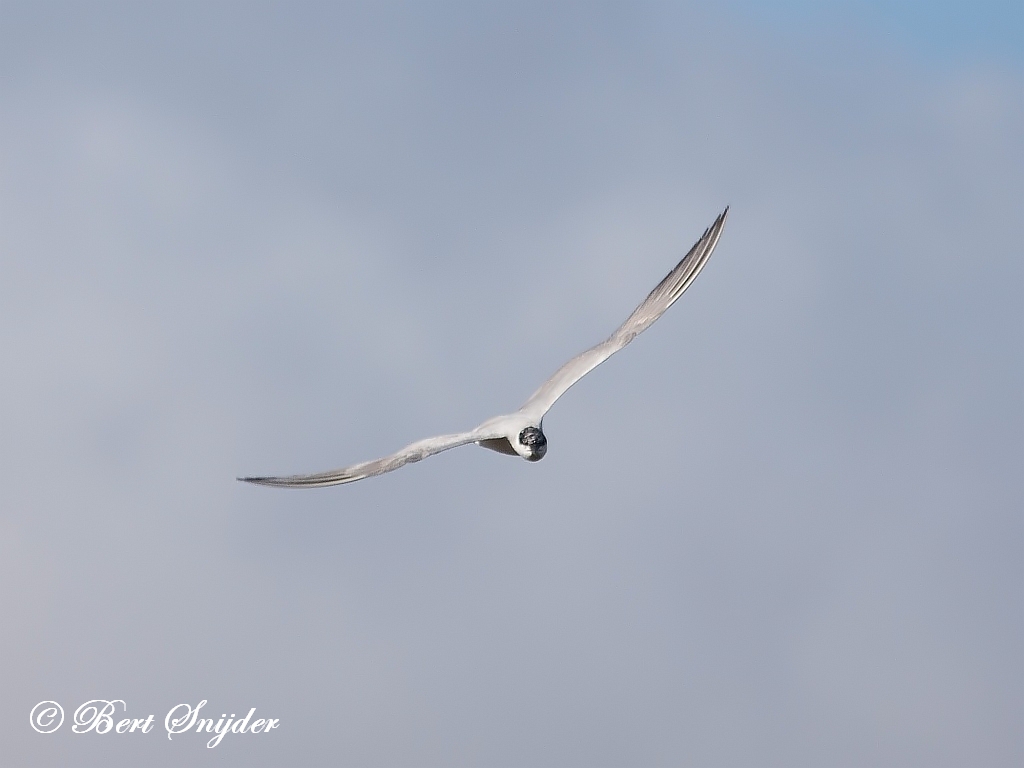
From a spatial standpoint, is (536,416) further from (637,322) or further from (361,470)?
(361,470)

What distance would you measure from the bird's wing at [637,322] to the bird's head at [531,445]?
6.45ft

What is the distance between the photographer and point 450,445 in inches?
1273

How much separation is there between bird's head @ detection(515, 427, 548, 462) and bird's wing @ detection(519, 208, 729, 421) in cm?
196

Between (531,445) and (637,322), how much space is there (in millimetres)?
5984

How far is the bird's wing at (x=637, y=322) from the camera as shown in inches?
1459

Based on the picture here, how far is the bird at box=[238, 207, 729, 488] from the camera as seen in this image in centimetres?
3100

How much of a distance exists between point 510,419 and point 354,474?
19.1 ft

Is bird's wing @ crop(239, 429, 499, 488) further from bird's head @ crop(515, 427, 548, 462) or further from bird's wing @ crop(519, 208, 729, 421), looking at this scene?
bird's wing @ crop(519, 208, 729, 421)

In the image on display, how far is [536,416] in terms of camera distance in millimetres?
35938

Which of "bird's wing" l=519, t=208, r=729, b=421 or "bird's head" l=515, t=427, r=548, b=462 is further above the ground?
"bird's wing" l=519, t=208, r=729, b=421

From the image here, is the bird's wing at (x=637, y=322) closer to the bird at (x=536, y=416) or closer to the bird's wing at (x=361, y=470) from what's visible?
the bird at (x=536, y=416)

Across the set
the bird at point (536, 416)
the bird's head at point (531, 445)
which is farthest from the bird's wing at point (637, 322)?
the bird's head at point (531, 445)

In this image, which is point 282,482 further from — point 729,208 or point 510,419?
point 729,208

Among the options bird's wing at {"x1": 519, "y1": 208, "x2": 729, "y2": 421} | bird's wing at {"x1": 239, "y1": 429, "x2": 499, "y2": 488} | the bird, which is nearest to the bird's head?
the bird
